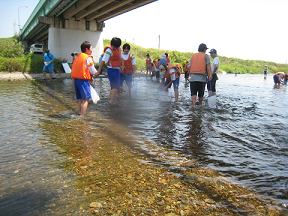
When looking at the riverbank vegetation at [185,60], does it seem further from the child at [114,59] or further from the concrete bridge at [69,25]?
the child at [114,59]

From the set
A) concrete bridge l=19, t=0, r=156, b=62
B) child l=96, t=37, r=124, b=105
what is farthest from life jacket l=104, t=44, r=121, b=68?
concrete bridge l=19, t=0, r=156, b=62

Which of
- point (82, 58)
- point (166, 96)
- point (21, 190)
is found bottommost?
point (21, 190)

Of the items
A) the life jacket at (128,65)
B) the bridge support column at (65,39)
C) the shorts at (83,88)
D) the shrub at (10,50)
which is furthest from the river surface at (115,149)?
the bridge support column at (65,39)

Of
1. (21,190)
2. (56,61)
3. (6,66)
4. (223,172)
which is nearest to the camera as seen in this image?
(21,190)

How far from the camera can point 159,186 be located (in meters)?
2.38

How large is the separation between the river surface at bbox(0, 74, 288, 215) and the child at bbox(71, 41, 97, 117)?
672mm

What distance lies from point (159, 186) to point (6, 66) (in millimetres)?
20053

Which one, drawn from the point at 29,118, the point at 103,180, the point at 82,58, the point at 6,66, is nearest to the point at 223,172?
the point at 103,180

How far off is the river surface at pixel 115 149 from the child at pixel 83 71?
0.67 metres

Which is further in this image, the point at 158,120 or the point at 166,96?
the point at 166,96

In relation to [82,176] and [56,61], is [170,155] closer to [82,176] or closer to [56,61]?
[82,176]

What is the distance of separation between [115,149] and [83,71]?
2556mm

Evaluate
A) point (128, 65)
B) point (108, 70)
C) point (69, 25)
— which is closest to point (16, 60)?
point (69, 25)

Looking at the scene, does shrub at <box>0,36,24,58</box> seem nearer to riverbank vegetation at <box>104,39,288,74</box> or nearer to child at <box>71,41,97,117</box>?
riverbank vegetation at <box>104,39,288,74</box>
